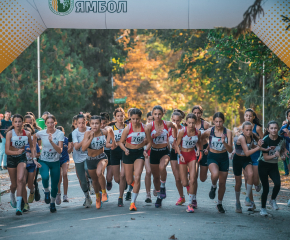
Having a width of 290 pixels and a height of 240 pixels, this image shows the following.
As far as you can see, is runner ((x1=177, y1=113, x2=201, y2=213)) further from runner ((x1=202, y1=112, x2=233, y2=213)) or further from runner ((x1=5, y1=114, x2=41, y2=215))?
runner ((x1=5, y1=114, x2=41, y2=215))

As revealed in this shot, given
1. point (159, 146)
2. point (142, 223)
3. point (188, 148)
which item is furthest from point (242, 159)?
point (142, 223)

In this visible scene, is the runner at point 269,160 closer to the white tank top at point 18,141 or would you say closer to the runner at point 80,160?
the runner at point 80,160

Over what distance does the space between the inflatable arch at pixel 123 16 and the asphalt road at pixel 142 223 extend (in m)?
3.01

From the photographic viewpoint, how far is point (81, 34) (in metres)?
30.3

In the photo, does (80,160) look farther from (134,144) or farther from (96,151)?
(134,144)

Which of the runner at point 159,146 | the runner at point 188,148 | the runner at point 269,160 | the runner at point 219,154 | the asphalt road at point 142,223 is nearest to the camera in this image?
the asphalt road at point 142,223

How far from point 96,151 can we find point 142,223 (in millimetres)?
2183

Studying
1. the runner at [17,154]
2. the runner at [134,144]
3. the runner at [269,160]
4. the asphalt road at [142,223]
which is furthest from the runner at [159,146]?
the runner at [17,154]

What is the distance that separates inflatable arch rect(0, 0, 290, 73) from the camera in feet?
28.6

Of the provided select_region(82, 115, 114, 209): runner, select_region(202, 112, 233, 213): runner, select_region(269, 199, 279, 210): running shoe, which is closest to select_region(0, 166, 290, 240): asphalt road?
select_region(269, 199, 279, 210): running shoe

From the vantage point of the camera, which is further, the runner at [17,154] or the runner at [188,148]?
the runner at [188,148]

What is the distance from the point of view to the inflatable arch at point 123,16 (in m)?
8.70

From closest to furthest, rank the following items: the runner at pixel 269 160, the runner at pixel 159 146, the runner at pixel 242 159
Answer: the runner at pixel 269 160 → the runner at pixel 242 159 → the runner at pixel 159 146

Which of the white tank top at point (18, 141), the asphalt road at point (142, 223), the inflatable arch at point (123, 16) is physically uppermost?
the inflatable arch at point (123, 16)
